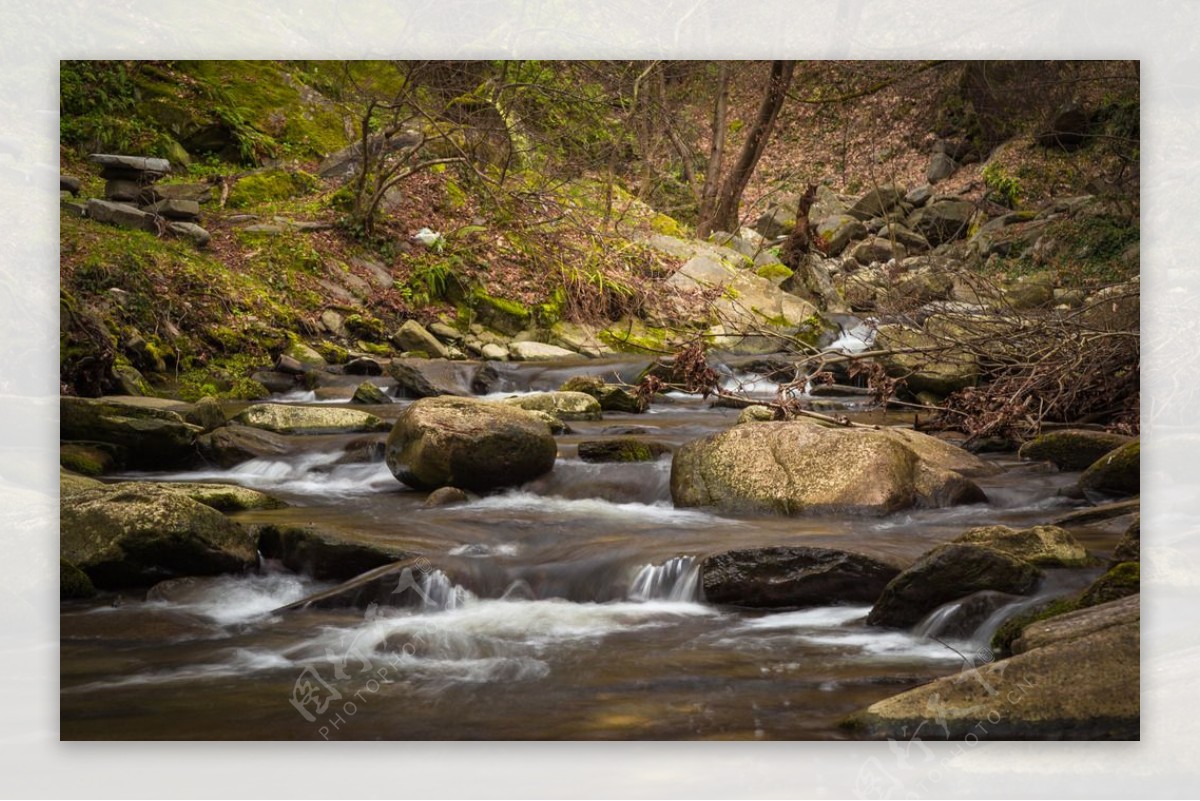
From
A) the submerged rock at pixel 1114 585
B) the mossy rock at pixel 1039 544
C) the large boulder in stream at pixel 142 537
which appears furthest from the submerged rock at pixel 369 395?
the submerged rock at pixel 1114 585

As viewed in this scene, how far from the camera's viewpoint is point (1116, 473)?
4.45 m

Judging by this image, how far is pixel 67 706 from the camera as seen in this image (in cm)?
353

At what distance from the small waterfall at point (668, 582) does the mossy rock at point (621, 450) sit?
4.04ft

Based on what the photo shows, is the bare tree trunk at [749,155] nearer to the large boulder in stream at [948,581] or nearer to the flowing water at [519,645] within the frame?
the flowing water at [519,645]

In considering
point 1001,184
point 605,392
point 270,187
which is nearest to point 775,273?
point 605,392

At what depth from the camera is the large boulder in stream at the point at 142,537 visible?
387 centimetres

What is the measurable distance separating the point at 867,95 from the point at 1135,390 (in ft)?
6.34

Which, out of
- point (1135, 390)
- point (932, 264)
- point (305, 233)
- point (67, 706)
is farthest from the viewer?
point (932, 264)

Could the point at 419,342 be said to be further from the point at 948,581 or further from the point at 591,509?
the point at 948,581

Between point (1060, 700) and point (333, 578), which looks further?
point (333, 578)

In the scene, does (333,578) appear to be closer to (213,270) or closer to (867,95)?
(213,270)

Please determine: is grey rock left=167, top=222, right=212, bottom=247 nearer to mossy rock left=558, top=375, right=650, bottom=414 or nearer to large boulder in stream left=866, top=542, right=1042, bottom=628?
mossy rock left=558, top=375, right=650, bottom=414

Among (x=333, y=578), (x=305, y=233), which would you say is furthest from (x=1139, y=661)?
(x=305, y=233)

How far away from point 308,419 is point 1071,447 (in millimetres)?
3649
